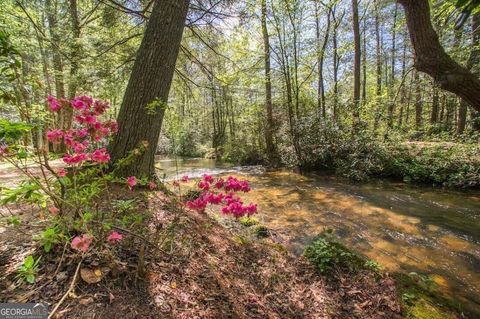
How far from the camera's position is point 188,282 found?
1.76 meters

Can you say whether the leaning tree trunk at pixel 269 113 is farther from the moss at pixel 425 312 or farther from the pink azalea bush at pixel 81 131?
the pink azalea bush at pixel 81 131

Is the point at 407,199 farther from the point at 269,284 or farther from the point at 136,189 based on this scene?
the point at 136,189

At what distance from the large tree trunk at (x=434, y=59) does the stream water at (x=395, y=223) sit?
200cm

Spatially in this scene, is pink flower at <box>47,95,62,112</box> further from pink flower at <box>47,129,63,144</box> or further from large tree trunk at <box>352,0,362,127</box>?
large tree trunk at <box>352,0,362,127</box>

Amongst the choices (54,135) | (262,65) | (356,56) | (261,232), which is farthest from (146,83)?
(356,56)

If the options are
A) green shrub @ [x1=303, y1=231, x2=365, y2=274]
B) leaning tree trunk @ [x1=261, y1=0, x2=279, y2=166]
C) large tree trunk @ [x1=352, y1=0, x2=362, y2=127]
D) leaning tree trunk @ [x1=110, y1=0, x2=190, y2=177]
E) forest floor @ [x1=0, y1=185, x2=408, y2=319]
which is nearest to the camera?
forest floor @ [x1=0, y1=185, x2=408, y2=319]

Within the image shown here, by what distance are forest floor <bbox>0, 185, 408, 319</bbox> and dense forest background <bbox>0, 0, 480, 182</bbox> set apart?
93 centimetres

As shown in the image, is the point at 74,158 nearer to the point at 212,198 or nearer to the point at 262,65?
the point at 212,198

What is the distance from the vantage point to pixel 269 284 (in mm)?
2092

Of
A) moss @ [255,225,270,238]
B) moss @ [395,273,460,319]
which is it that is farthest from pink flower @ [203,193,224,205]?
moss @ [395,273,460,319]

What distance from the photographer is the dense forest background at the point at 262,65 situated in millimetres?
4480

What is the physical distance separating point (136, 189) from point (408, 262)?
3475 millimetres

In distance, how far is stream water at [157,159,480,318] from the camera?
116 inches

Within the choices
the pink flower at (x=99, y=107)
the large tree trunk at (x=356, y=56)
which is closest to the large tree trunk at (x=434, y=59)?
the pink flower at (x=99, y=107)
